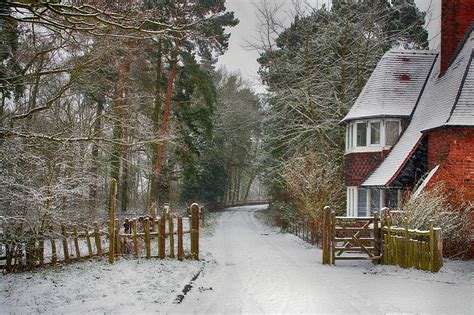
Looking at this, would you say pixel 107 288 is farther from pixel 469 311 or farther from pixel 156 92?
pixel 156 92

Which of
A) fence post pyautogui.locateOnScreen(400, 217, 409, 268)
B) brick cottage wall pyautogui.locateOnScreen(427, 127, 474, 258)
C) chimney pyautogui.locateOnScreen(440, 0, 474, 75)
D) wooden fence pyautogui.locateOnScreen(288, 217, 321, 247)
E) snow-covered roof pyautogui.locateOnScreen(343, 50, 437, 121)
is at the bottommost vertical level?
wooden fence pyautogui.locateOnScreen(288, 217, 321, 247)

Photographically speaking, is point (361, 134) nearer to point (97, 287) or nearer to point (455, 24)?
point (455, 24)

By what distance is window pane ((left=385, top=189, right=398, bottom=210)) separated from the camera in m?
19.0

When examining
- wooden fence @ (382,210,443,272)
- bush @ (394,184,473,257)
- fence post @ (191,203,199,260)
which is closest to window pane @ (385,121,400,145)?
bush @ (394,184,473,257)

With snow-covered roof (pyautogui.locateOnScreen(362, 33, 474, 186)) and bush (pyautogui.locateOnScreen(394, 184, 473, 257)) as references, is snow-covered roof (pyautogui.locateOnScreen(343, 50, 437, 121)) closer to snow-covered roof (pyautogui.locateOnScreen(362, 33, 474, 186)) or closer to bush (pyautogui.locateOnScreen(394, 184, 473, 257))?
snow-covered roof (pyautogui.locateOnScreen(362, 33, 474, 186))

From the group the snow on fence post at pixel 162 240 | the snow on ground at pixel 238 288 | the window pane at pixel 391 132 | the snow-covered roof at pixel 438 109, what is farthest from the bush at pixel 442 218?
the snow on fence post at pixel 162 240

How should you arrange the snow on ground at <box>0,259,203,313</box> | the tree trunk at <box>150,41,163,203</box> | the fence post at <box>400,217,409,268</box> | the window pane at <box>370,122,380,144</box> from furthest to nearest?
the tree trunk at <box>150,41,163,203</box>, the window pane at <box>370,122,380,144</box>, the fence post at <box>400,217,409,268</box>, the snow on ground at <box>0,259,203,313</box>

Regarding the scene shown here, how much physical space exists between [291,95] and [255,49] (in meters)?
3.41

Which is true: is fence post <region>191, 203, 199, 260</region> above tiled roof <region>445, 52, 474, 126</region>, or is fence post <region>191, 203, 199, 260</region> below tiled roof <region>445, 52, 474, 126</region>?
below

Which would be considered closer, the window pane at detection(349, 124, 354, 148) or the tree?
the window pane at detection(349, 124, 354, 148)

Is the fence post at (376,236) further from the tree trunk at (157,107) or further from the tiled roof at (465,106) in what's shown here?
the tree trunk at (157,107)

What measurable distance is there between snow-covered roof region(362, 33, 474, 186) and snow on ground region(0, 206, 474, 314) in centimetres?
538

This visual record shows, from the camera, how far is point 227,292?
968cm

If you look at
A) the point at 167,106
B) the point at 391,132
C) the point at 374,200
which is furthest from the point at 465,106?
the point at 167,106
